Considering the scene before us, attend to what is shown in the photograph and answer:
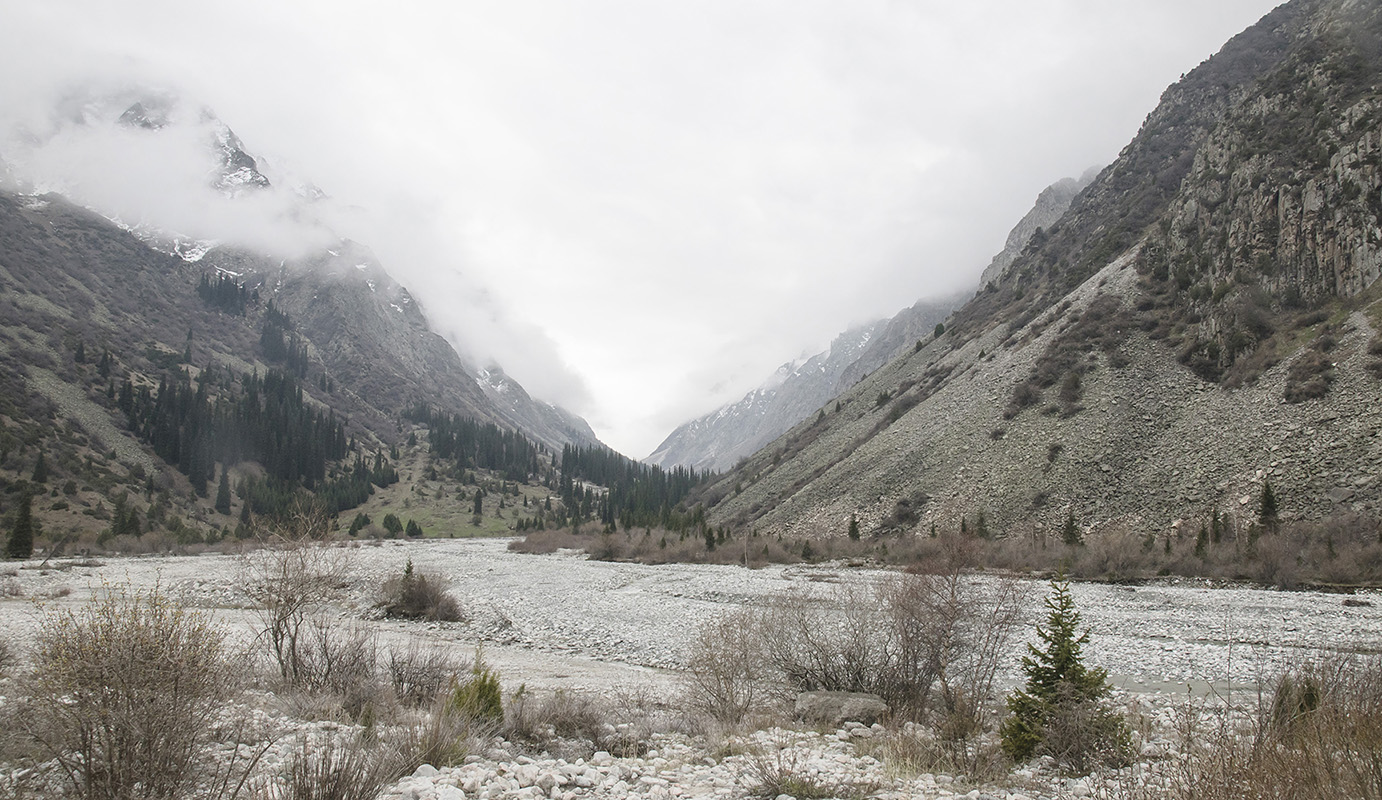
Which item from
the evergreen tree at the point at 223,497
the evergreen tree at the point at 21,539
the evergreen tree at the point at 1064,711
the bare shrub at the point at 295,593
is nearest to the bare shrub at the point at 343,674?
the bare shrub at the point at 295,593

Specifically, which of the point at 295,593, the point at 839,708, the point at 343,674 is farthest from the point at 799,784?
the point at 295,593

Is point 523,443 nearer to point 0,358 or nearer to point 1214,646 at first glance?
point 0,358

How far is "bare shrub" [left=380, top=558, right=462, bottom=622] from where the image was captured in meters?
28.6

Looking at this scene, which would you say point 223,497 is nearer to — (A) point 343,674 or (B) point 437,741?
(A) point 343,674

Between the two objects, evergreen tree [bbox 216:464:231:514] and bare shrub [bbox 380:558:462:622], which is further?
evergreen tree [bbox 216:464:231:514]

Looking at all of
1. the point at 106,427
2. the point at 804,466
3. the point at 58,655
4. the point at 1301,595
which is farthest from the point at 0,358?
the point at 1301,595

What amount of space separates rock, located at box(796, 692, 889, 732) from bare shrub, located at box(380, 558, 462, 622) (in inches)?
800

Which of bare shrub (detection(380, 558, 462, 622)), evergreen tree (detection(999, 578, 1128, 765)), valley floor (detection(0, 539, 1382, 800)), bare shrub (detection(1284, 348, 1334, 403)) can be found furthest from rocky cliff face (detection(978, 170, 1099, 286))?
evergreen tree (detection(999, 578, 1128, 765))

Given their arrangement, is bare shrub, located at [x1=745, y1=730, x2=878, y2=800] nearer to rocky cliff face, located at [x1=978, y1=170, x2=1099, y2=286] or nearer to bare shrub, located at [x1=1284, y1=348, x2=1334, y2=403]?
bare shrub, located at [x1=1284, y1=348, x2=1334, y2=403]

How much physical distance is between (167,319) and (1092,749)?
196 meters

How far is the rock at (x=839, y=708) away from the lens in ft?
39.5

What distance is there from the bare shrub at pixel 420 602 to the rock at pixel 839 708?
Answer: 20320mm

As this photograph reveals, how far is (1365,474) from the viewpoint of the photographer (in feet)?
98.9

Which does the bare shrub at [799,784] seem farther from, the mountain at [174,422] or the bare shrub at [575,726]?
the mountain at [174,422]
